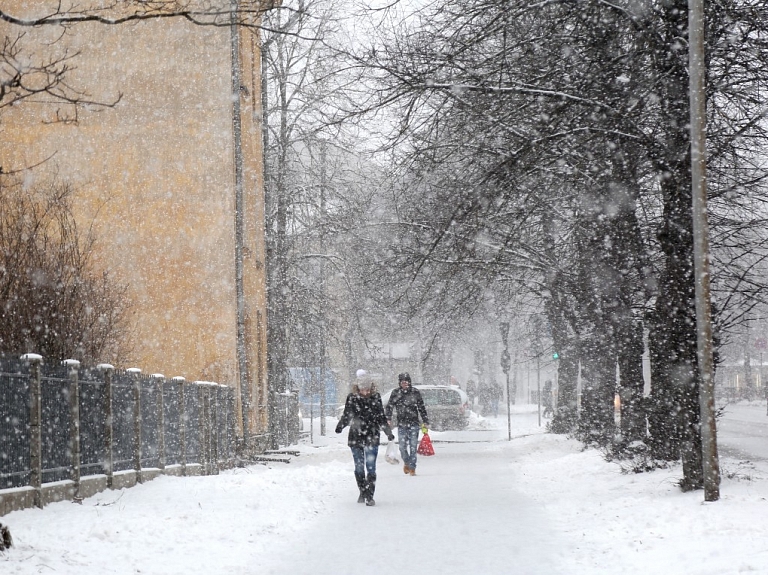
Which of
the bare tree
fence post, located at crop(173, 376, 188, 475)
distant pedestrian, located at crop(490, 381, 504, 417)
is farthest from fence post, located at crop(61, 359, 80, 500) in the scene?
distant pedestrian, located at crop(490, 381, 504, 417)

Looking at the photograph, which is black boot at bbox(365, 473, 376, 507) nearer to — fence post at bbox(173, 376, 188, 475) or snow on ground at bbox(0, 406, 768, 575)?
snow on ground at bbox(0, 406, 768, 575)

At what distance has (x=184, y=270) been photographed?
859 inches

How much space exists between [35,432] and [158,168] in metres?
12.4

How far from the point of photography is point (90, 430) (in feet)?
40.6

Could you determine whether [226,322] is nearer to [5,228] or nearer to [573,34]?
[5,228]

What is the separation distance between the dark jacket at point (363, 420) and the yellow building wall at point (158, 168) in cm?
822

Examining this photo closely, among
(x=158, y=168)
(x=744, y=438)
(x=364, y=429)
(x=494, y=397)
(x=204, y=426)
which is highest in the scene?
A: (x=158, y=168)

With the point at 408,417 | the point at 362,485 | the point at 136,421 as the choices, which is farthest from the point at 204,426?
the point at 362,485

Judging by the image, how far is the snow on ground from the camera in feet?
26.0

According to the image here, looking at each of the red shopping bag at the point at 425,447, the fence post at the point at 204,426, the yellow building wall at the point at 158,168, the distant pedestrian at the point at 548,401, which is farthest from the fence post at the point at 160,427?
the distant pedestrian at the point at 548,401

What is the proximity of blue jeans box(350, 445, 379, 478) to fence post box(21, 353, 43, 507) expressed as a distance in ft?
14.1

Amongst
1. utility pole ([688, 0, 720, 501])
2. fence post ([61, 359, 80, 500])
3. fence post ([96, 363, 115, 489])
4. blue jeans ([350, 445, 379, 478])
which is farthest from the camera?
blue jeans ([350, 445, 379, 478])

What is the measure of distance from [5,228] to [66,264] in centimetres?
137

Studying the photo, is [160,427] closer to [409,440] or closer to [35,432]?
[35,432]
